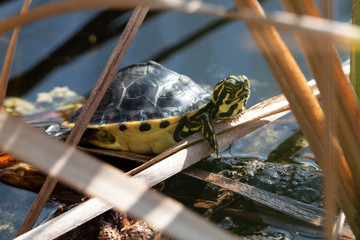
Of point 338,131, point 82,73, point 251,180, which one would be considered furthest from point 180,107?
point 82,73

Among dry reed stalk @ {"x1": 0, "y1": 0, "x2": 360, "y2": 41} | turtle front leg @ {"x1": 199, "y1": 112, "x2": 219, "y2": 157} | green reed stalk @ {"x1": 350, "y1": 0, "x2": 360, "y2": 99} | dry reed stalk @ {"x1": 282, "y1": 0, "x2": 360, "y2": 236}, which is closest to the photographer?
dry reed stalk @ {"x1": 0, "y1": 0, "x2": 360, "y2": 41}

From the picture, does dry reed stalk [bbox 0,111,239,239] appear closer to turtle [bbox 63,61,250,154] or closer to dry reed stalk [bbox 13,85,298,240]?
dry reed stalk [bbox 13,85,298,240]

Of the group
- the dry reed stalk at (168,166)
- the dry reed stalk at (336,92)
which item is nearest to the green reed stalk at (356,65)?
the dry reed stalk at (336,92)

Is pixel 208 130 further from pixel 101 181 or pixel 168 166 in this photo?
pixel 101 181

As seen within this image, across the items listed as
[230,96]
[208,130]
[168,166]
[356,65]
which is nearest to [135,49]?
[230,96]

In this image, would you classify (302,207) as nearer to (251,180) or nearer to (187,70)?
(251,180)

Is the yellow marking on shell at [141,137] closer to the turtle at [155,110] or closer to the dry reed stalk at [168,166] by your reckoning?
the turtle at [155,110]

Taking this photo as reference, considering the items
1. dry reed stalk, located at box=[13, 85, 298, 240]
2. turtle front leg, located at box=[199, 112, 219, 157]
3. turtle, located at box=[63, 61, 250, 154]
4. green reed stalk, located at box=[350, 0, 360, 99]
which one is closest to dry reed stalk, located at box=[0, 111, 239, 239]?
dry reed stalk, located at box=[13, 85, 298, 240]
